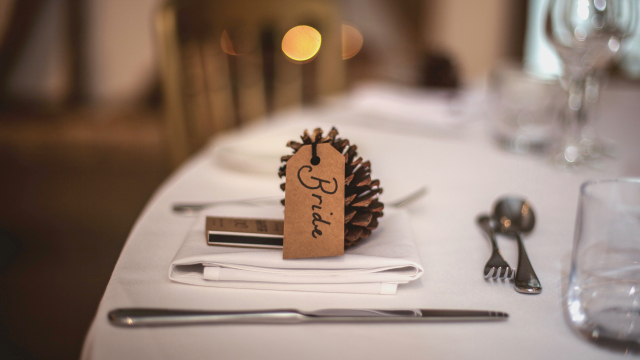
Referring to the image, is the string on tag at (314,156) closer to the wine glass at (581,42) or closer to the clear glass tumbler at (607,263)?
the clear glass tumbler at (607,263)

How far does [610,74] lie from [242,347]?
3.33 m

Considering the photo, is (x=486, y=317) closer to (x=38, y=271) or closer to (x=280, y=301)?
(x=280, y=301)

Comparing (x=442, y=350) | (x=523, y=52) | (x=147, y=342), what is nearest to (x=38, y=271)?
(x=147, y=342)

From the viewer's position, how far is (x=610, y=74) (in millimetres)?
2912

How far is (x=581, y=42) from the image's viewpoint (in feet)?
2.53

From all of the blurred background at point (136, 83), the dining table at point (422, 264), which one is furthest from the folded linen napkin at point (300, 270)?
the blurred background at point (136, 83)

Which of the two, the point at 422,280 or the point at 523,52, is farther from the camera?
the point at 523,52

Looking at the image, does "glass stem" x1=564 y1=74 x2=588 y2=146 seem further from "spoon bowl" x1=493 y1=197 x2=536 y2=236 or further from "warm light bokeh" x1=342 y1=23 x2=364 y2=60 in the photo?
"warm light bokeh" x1=342 y1=23 x2=364 y2=60

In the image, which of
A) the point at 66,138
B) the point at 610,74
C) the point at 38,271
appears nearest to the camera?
the point at 38,271

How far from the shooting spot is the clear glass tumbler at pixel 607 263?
352 millimetres

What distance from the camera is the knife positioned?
362 mm

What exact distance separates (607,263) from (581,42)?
1.77ft

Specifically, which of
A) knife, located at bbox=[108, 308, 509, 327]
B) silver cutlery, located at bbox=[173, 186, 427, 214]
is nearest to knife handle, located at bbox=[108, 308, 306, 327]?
knife, located at bbox=[108, 308, 509, 327]

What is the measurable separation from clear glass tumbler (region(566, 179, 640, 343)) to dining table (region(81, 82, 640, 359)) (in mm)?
19
